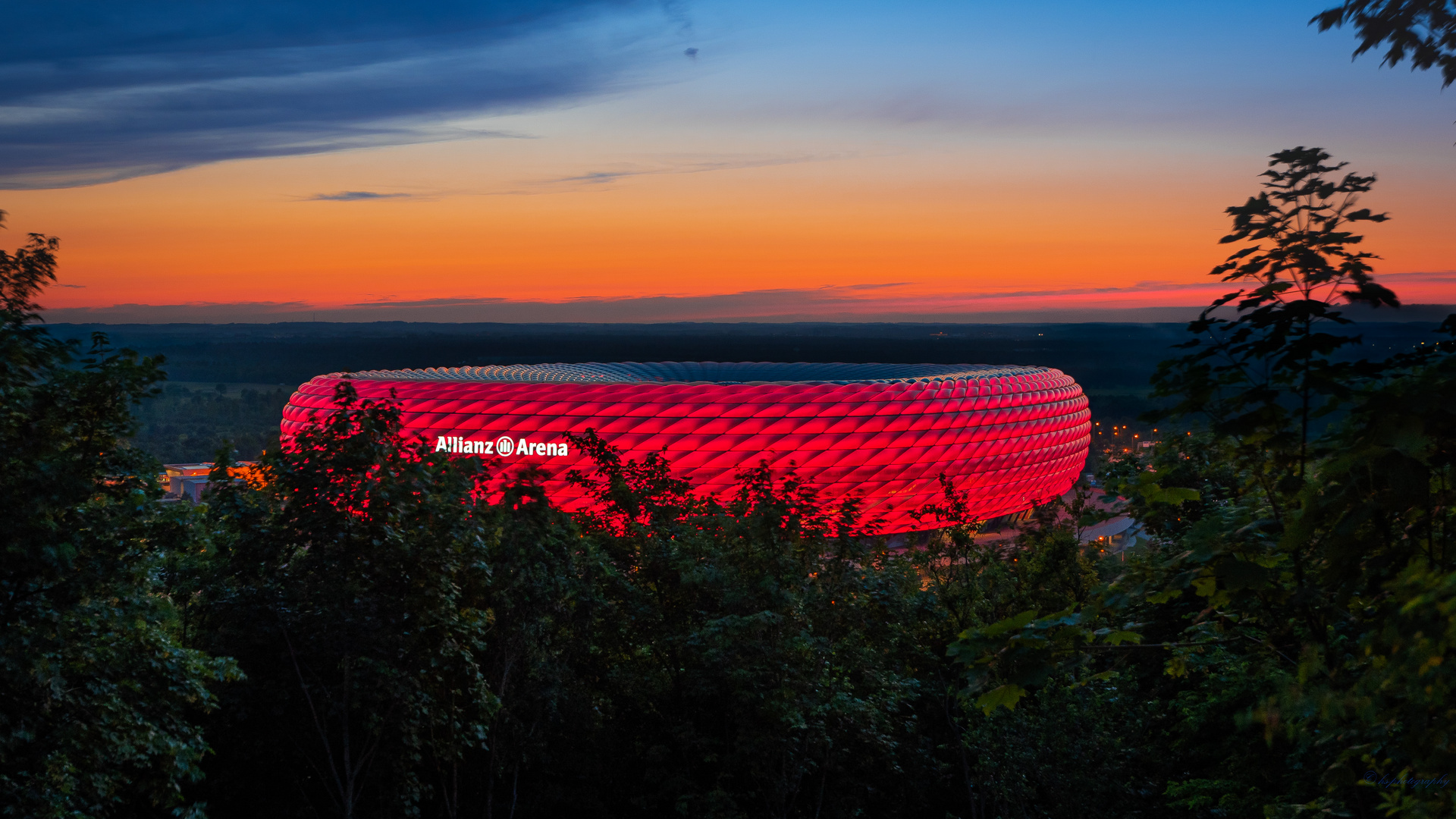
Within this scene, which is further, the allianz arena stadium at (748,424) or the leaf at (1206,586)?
the allianz arena stadium at (748,424)

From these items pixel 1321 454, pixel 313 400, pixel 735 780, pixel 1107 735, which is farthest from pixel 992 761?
pixel 313 400

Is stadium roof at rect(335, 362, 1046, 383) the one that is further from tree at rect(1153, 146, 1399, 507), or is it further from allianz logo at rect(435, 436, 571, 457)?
tree at rect(1153, 146, 1399, 507)

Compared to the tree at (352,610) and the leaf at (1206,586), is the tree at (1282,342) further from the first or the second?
the tree at (352,610)

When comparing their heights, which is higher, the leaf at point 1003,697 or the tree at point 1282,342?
the tree at point 1282,342

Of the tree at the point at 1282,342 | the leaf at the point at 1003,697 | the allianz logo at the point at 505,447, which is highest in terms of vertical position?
the tree at the point at 1282,342

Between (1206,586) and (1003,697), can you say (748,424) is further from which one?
(1003,697)

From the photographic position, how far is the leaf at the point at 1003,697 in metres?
4.80

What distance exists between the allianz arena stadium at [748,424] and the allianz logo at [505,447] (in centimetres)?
8

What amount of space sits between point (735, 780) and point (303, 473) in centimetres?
972

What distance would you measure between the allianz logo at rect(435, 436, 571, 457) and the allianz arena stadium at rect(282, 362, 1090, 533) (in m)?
0.08

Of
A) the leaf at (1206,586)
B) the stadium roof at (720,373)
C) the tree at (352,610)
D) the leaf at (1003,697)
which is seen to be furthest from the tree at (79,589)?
the stadium roof at (720,373)

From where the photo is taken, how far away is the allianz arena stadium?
67062 mm

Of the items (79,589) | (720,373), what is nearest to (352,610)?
(79,589)

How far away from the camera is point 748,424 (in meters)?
67.2
